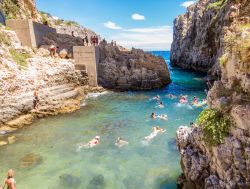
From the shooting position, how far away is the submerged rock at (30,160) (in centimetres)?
1598

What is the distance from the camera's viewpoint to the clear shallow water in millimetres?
14143

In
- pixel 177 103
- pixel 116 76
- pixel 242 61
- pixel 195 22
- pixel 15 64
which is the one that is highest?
pixel 195 22

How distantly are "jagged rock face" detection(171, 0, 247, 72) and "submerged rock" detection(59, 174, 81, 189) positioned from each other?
105 ft

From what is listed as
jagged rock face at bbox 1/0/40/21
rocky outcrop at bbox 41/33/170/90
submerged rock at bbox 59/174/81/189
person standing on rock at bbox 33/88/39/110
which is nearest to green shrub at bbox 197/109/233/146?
submerged rock at bbox 59/174/81/189

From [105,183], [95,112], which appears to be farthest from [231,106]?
[95,112]

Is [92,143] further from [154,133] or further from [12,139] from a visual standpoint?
[12,139]

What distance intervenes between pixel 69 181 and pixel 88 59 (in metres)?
22.6

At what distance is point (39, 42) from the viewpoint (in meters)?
33.7

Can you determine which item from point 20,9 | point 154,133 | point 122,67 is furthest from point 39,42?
point 154,133

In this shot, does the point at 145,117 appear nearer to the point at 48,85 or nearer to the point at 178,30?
the point at 48,85

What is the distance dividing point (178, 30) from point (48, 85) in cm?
7189

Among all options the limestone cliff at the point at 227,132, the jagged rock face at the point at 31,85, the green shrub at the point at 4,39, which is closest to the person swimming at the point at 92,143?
the jagged rock face at the point at 31,85

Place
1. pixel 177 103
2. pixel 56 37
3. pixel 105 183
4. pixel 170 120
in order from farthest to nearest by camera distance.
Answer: pixel 56 37
pixel 177 103
pixel 170 120
pixel 105 183

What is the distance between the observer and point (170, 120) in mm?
24859
